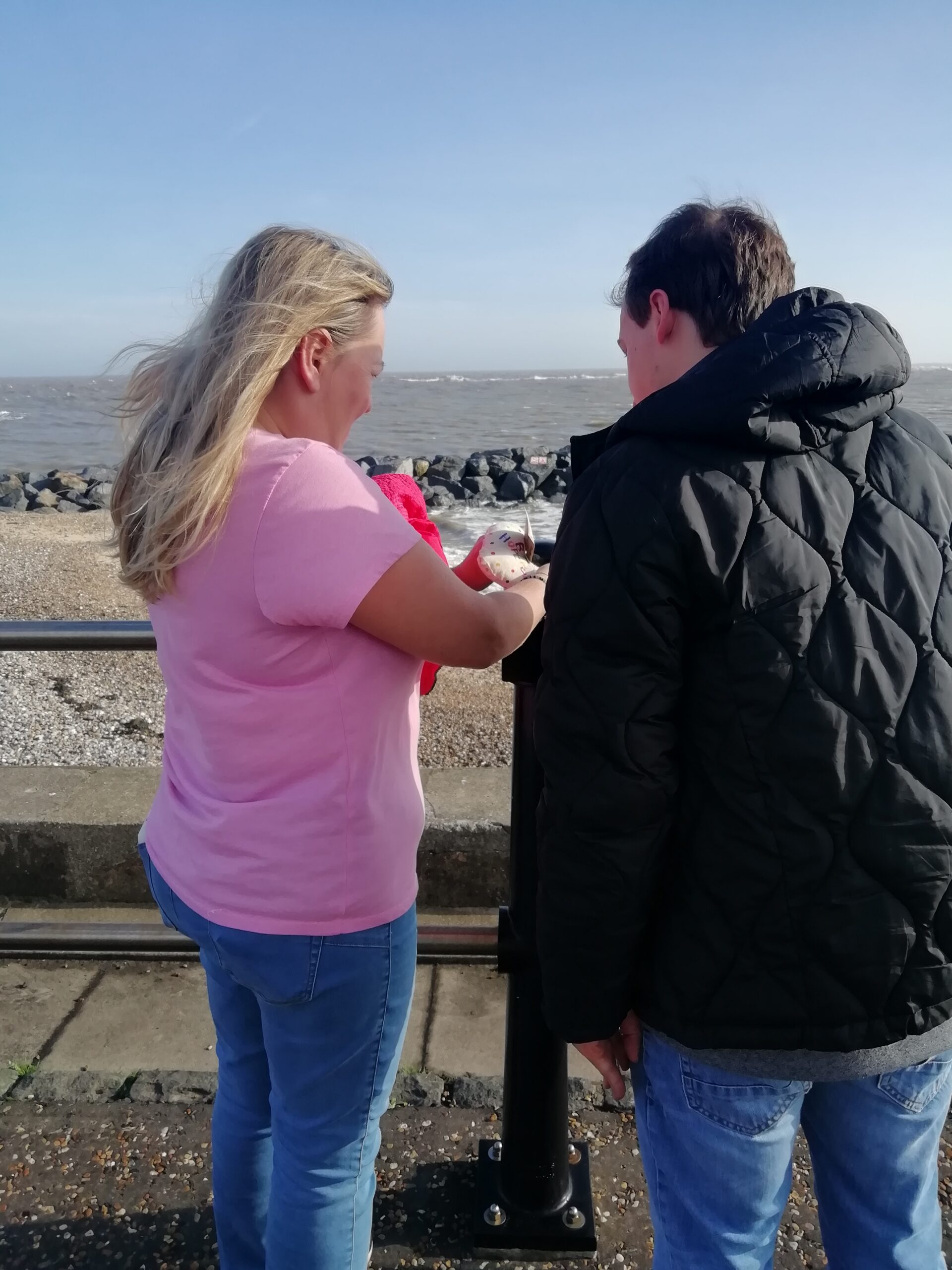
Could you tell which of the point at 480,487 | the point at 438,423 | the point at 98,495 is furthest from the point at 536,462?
the point at 438,423

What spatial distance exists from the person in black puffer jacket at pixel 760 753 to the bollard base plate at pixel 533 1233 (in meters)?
0.82

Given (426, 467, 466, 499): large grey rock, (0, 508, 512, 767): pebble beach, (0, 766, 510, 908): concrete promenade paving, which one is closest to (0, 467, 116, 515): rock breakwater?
(426, 467, 466, 499): large grey rock

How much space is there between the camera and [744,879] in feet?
4.16

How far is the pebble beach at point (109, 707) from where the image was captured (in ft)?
19.1

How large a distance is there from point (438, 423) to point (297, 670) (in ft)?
137

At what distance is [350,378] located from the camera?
1.54 meters

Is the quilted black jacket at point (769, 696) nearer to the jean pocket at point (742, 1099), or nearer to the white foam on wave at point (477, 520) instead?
the jean pocket at point (742, 1099)

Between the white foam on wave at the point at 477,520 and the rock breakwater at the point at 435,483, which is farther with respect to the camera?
the rock breakwater at the point at 435,483

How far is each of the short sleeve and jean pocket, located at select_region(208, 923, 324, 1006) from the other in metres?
0.50

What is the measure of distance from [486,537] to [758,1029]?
0.91 m

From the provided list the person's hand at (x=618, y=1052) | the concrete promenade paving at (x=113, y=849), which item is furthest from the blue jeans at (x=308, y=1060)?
the concrete promenade paving at (x=113, y=849)

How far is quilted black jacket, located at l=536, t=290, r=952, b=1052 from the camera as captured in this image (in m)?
1.22

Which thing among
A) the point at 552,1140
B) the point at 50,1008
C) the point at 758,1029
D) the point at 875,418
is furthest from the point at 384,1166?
the point at 875,418

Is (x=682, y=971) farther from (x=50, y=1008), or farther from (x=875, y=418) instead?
(x=50, y=1008)
